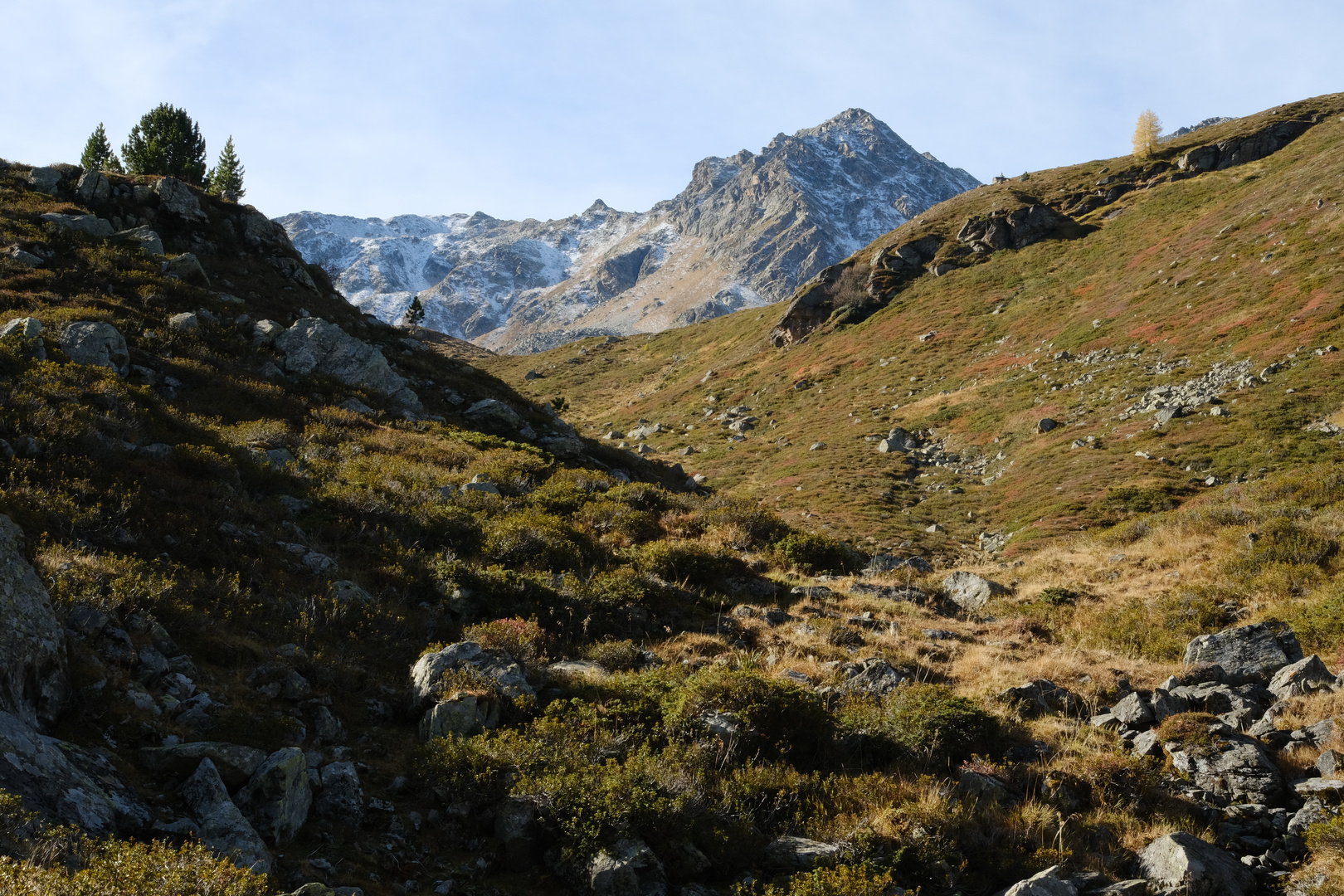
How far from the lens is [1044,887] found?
571 cm

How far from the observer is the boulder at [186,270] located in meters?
27.7

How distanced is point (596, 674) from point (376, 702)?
298cm

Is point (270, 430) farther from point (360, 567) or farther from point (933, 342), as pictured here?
point (933, 342)

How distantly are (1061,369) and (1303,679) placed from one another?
143ft

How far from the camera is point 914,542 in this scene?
30469mm

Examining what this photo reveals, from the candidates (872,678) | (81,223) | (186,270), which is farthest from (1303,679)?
(81,223)

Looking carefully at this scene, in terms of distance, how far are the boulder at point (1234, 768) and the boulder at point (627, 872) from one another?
237 inches

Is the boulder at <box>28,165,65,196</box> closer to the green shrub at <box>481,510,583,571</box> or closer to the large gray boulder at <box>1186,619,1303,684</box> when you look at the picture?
the green shrub at <box>481,510,583,571</box>

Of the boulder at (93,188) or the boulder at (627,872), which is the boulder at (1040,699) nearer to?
the boulder at (627,872)

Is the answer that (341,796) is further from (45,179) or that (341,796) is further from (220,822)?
(45,179)

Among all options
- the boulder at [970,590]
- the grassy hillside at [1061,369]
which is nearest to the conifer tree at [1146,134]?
the grassy hillside at [1061,369]

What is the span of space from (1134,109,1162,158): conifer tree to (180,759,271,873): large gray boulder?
375ft

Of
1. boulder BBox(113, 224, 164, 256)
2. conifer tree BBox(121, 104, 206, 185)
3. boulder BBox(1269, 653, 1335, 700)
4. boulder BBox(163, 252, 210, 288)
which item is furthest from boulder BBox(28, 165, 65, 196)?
boulder BBox(1269, 653, 1335, 700)

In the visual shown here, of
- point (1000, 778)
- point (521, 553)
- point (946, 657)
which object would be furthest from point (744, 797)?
point (521, 553)
